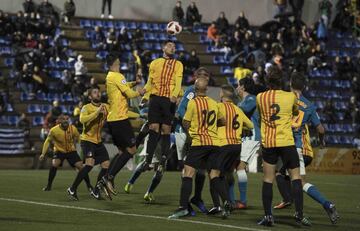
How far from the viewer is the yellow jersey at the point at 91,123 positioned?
16.5 meters

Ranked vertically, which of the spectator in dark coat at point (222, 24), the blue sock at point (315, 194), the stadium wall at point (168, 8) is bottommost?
the blue sock at point (315, 194)

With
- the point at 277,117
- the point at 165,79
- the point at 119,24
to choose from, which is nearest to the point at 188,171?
the point at 277,117

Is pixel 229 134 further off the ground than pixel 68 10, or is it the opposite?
pixel 68 10

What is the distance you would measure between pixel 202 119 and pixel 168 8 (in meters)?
29.5

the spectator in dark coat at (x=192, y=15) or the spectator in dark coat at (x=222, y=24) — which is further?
the spectator in dark coat at (x=222, y=24)

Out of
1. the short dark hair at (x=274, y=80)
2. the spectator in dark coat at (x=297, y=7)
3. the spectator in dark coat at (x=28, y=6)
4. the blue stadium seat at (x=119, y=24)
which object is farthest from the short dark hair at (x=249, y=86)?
the spectator in dark coat at (x=297, y=7)

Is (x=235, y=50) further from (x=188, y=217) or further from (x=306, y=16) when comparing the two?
(x=188, y=217)

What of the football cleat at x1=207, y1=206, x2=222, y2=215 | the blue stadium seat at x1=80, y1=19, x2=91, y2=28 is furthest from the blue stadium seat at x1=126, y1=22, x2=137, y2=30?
the football cleat at x1=207, y1=206, x2=222, y2=215

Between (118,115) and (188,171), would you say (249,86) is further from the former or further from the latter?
(188,171)

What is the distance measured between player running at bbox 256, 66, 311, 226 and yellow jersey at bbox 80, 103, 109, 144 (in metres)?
4.36

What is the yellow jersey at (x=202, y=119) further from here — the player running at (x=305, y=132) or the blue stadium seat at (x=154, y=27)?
the blue stadium seat at (x=154, y=27)

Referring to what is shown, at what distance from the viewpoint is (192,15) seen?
4138cm

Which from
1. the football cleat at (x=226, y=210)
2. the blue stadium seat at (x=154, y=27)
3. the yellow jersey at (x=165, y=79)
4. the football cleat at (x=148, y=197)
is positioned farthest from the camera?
the blue stadium seat at (x=154, y=27)

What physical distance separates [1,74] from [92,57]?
4.41 m
